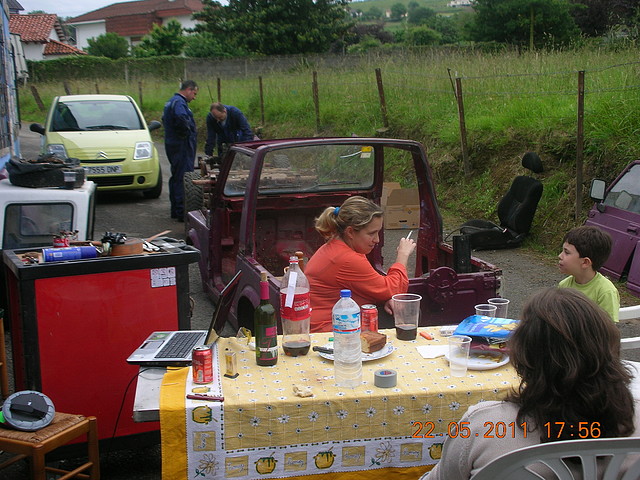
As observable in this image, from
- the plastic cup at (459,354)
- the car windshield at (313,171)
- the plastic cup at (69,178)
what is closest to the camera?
the plastic cup at (459,354)

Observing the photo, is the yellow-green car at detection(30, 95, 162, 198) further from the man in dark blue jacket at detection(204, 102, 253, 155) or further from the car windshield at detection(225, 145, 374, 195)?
the car windshield at detection(225, 145, 374, 195)

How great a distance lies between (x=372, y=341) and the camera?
326 cm

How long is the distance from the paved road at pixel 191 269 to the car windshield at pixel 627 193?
1.05m

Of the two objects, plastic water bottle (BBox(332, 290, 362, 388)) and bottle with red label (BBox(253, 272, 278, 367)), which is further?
bottle with red label (BBox(253, 272, 278, 367))

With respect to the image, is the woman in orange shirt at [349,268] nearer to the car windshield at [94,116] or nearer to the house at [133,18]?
the car windshield at [94,116]

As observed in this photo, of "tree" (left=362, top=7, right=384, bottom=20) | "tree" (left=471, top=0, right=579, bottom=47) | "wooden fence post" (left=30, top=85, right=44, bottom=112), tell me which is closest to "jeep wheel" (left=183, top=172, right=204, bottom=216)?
"wooden fence post" (left=30, top=85, right=44, bottom=112)

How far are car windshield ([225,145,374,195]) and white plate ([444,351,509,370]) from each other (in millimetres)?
3258

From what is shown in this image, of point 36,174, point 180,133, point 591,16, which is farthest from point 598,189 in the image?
point 591,16

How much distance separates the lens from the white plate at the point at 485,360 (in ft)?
10.1

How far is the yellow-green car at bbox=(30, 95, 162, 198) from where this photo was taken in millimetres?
11531

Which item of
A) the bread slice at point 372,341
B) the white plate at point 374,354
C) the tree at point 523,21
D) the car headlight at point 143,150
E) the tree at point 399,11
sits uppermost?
the tree at point 399,11

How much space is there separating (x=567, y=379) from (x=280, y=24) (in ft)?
125

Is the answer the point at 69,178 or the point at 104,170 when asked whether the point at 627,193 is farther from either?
the point at 104,170

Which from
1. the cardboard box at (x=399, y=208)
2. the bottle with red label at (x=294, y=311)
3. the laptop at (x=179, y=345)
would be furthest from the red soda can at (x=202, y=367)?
the cardboard box at (x=399, y=208)
